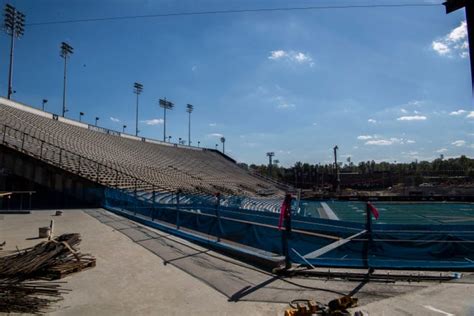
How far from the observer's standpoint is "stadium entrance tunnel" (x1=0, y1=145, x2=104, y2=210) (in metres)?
23.3

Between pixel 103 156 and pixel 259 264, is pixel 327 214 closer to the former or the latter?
pixel 103 156

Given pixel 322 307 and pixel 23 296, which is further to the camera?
pixel 23 296

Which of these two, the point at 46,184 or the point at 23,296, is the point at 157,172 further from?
the point at 23,296

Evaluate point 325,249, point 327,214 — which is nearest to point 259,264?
point 325,249

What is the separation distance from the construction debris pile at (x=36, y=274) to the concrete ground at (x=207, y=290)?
Result: 24 centimetres

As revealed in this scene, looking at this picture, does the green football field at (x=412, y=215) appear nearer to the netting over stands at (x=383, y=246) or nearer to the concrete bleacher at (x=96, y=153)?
the concrete bleacher at (x=96, y=153)

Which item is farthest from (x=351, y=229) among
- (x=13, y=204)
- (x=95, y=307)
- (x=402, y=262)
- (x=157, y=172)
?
(x=157, y=172)

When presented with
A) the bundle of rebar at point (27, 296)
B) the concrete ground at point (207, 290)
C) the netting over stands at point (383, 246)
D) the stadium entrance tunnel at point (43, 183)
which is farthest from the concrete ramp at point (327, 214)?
the bundle of rebar at point (27, 296)

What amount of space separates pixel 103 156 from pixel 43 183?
1064 cm

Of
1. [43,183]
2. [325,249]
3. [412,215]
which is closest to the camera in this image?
[325,249]

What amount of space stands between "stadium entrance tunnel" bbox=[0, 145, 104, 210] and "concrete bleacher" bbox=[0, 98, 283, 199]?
0.55m

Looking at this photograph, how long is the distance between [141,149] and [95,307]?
45176 millimetres

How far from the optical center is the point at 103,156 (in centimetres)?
3419

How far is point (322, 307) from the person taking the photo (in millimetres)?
4723
